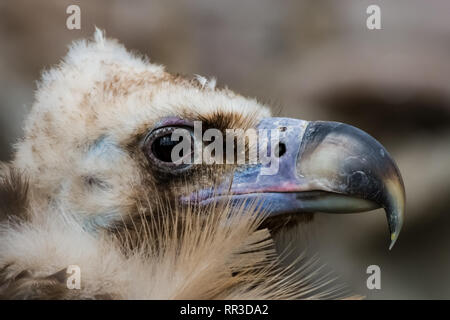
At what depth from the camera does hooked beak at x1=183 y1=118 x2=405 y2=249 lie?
1.19 meters

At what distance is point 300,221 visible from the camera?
133 cm

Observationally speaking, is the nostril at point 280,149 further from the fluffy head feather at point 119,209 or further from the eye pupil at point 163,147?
the eye pupil at point 163,147

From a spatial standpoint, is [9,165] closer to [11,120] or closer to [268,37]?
[11,120]

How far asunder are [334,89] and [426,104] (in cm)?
37

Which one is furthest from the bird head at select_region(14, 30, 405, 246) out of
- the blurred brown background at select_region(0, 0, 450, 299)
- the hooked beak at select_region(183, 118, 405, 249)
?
the blurred brown background at select_region(0, 0, 450, 299)

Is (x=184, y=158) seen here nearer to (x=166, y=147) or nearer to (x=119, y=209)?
(x=166, y=147)

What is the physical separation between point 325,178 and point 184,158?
0.28 meters

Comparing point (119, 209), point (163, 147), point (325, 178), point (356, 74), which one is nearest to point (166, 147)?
point (163, 147)

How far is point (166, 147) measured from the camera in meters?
1.29

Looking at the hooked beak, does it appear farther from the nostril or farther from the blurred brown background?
the blurred brown background

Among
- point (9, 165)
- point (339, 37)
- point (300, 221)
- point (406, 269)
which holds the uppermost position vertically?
point (339, 37)

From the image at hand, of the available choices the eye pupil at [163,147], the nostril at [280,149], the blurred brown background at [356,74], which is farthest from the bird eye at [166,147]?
the blurred brown background at [356,74]

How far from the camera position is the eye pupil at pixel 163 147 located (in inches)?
50.6
